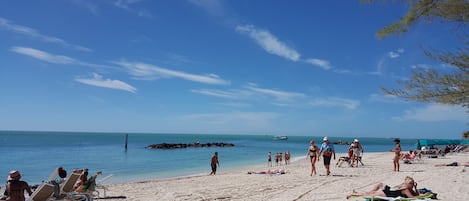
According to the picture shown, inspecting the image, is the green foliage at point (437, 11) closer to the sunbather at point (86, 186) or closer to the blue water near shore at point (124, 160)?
the sunbather at point (86, 186)

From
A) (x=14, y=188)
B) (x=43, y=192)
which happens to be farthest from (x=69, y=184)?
(x=14, y=188)

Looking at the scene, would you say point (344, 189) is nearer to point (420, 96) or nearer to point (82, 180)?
point (420, 96)

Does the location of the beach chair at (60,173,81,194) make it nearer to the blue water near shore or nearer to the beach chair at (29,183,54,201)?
the beach chair at (29,183,54,201)

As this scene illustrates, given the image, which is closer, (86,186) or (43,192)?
(43,192)

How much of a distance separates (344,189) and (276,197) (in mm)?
1931

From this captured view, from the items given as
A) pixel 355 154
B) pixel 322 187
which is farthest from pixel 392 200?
pixel 355 154

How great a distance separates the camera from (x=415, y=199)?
669cm

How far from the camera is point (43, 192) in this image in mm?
6660

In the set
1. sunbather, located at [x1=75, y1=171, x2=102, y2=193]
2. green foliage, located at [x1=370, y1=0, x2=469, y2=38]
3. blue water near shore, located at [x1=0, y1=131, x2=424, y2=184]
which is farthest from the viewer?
blue water near shore, located at [x1=0, y1=131, x2=424, y2=184]

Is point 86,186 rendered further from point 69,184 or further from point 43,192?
point 43,192

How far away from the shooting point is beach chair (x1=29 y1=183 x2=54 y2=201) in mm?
6520

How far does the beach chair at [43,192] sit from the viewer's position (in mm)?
6520

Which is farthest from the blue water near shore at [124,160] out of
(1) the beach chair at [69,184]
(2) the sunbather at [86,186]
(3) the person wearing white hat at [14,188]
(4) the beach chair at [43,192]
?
(3) the person wearing white hat at [14,188]

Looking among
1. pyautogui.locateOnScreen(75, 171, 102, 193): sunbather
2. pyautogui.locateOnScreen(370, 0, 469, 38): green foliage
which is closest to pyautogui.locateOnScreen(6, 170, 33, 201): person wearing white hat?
pyautogui.locateOnScreen(75, 171, 102, 193): sunbather
